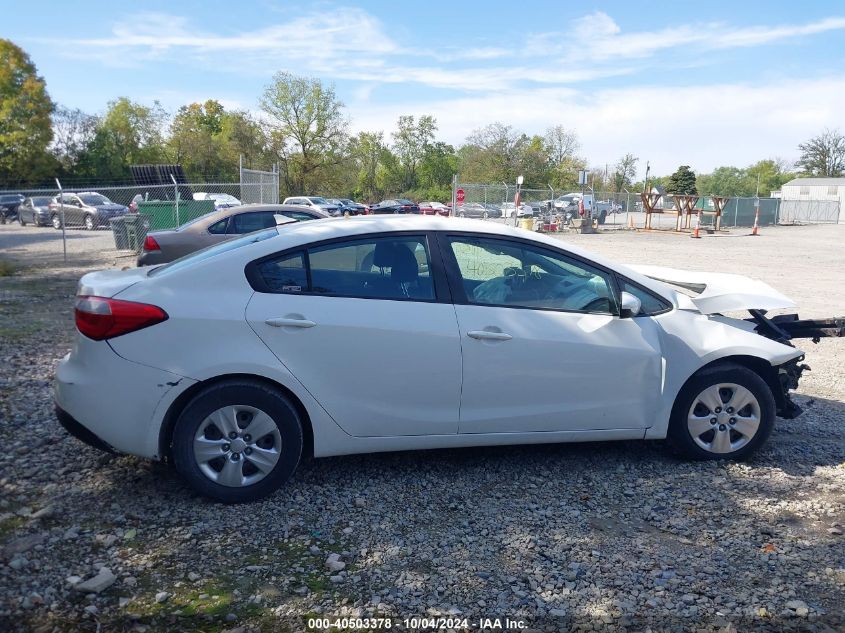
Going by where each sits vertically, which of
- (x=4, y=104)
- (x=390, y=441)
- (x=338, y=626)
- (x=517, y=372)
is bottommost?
(x=338, y=626)

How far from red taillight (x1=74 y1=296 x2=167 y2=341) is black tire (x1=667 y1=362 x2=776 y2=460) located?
3.12m

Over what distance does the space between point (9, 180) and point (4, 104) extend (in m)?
5.19

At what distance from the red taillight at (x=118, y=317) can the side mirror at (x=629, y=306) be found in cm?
263

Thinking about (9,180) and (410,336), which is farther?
(9,180)

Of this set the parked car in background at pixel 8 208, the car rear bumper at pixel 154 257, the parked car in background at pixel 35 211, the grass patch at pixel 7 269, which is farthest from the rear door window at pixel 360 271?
the parked car in background at pixel 8 208

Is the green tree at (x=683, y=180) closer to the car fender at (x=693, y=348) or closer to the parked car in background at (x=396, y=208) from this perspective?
the parked car in background at (x=396, y=208)

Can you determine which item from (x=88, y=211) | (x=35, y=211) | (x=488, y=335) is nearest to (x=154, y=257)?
(x=488, y=335)

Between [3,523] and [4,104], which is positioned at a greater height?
[4,104]

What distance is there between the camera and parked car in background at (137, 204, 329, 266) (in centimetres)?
1238

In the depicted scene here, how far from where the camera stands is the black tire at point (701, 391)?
4520 millimetres

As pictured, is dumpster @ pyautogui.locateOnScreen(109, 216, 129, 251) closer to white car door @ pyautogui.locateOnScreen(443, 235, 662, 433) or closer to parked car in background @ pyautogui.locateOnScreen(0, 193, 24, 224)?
parked car in background @ pyautogui.locateOnScreen(0, 193, 24, 224)

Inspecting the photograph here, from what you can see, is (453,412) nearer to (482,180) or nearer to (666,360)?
(666,360)

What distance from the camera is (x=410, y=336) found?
4.08 metres

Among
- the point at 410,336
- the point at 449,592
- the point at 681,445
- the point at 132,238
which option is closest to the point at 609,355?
the point at 681,445
